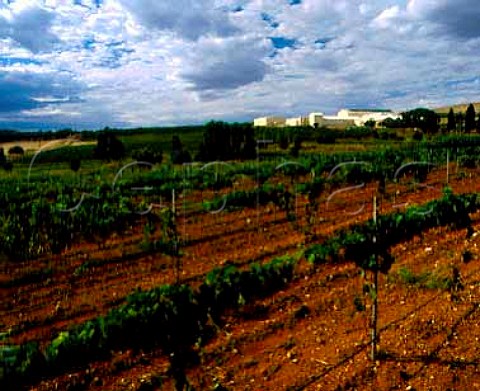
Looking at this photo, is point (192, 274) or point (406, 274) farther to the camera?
point (192, 274)

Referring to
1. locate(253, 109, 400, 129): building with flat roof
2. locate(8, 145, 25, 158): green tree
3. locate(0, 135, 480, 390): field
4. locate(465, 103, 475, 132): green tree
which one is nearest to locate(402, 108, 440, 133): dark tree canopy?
locate(465, 103, 475, 132): green tree

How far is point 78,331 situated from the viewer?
230 inches

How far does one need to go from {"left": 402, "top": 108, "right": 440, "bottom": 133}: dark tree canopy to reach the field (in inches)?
2101

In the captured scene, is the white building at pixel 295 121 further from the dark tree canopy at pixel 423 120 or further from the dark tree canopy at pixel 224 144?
the dark tree canopy at pixel 224 144

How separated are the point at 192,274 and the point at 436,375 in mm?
4816

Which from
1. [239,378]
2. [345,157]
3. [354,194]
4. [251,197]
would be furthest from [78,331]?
[345,157]

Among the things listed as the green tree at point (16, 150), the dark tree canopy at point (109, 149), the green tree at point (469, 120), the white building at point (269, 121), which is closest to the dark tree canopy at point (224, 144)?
the dark tree canopy at point (109, 149)

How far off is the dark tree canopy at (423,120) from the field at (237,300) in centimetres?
5336

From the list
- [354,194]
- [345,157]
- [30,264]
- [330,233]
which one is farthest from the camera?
[345,157]

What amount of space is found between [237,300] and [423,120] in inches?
2545

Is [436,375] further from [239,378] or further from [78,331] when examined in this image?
[78,331]

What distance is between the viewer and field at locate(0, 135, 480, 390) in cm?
511

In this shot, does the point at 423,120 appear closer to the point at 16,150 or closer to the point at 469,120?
the point at 469,120

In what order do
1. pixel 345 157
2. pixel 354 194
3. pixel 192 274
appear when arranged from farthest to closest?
pixel 345 157, pixel 354 194, pixel 192 274
